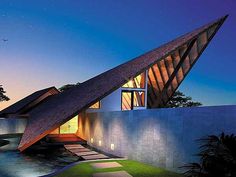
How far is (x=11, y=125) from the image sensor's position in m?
27.6

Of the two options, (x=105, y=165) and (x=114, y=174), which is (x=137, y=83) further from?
(x=114, y=174)

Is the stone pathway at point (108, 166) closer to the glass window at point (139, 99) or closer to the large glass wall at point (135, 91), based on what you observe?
the large glass wall at point (135, 91)

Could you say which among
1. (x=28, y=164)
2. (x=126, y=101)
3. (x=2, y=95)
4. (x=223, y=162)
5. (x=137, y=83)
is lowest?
(x=28, y=164)

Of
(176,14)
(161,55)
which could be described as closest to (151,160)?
(161,55)

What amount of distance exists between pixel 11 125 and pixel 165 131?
22.3 metres

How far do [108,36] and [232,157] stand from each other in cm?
3296

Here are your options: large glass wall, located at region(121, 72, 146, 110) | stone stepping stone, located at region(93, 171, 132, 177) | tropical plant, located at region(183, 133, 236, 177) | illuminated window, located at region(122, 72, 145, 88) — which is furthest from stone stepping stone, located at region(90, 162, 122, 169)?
illuminated window, located at region(122, 72, 145, 88)

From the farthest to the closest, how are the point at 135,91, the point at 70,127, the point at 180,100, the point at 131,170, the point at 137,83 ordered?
the point at 180,100 < the point at 70,127 < the point at 137,83 < the point at 135,91 < the point at 131,170

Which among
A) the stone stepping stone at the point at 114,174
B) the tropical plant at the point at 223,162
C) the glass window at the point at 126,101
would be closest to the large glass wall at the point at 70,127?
the glass window at the point at 126,101

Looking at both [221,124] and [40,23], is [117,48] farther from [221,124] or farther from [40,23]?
[221,124]

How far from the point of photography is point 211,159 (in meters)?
6.16

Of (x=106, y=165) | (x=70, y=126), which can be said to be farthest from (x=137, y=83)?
(x=106, y=165)

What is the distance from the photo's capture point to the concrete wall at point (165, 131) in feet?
26.1

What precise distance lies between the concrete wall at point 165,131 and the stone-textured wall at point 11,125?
16.5 metres
